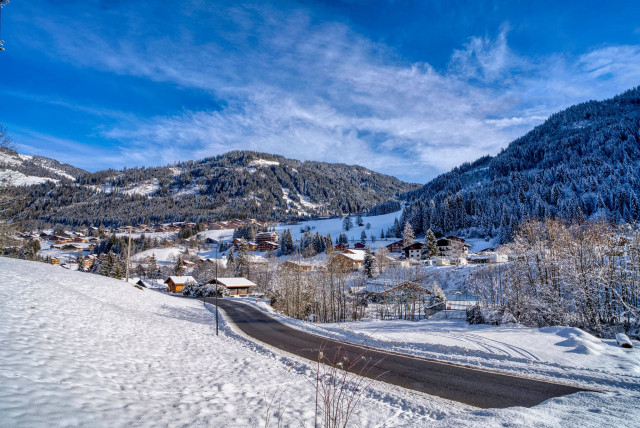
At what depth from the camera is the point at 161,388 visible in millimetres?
7379

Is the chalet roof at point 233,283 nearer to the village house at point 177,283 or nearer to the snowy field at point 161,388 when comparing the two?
the village house at point 177,283

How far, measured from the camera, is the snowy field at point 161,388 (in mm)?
5004

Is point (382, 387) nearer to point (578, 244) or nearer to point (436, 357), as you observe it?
point (436, 357)

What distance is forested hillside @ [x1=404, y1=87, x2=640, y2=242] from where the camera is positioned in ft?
291

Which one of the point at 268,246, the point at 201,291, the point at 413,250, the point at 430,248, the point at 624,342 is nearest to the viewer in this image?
the point at 624,342

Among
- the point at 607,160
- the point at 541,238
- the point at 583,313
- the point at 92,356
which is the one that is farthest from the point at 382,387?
the point at 607,160

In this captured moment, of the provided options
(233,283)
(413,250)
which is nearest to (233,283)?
(233,283)

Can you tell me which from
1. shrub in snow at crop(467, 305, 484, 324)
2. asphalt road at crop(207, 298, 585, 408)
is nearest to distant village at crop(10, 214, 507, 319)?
shrub in snow at crop(467, 305, 484, 324)

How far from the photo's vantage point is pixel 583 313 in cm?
1939

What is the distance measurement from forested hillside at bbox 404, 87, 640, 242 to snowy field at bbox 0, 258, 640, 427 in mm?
83887

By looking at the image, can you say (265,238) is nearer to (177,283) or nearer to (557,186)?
(177,283)

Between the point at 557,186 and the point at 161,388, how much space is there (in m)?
134

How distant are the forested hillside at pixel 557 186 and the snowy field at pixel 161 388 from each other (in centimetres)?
8389

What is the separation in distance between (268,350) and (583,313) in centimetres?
2144
